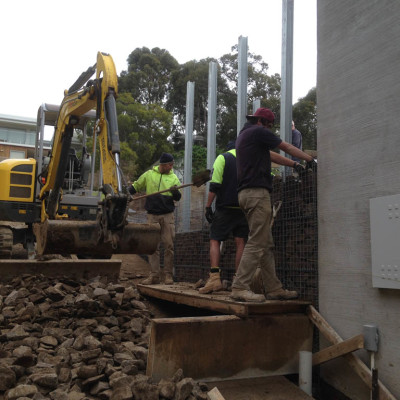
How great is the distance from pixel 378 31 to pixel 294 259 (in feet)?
7.18

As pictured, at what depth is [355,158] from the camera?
3.48m

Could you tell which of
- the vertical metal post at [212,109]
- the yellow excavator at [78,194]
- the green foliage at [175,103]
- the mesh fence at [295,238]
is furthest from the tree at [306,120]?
the mesh fence at [295,238]

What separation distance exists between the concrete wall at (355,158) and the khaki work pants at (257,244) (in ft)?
1.54

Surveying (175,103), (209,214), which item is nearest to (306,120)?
(175,103)

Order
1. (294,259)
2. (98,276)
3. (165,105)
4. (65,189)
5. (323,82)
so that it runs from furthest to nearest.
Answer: (165,105)
(65,189)
(98,276)
(294,259)
(323,82)

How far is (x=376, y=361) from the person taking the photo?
314 cm

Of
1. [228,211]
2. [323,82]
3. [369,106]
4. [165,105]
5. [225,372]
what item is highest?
[165,105]

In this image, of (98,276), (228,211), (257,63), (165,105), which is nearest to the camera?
(228,211)

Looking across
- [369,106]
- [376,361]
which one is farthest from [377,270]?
[369,106]

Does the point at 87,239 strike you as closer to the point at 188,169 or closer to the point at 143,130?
the point at 188,169

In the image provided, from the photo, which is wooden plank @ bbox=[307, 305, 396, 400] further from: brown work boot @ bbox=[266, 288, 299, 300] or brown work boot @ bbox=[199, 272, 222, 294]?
brown work boot @ bbox=[199, 272, 222, 294]

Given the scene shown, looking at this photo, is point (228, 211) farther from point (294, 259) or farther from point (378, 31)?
point (378, 31)

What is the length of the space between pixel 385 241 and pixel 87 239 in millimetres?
3077

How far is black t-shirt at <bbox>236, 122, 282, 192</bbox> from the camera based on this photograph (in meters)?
3.87
